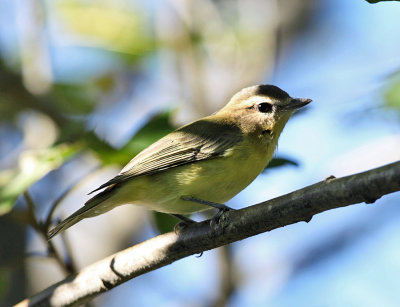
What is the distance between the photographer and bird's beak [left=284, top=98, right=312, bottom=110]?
4.48 m

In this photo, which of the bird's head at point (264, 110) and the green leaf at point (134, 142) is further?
the bird's head at point (264, 110)

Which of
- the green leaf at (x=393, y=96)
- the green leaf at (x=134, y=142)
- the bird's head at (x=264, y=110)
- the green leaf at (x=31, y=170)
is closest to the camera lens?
the green leaf at (x=31, y=170)

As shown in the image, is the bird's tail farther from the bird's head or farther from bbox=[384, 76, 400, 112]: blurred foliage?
bbox=[384, 76, 400, 112]: blurred foliage

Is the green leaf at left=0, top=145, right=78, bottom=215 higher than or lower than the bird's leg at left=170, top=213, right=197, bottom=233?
higher

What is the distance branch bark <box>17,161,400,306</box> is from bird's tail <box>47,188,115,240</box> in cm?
40

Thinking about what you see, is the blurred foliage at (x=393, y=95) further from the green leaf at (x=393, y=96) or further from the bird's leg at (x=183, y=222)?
the bird's leg at (x=183, y=222)

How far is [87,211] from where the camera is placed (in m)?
3.77

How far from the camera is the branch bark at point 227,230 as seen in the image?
7.41 feet

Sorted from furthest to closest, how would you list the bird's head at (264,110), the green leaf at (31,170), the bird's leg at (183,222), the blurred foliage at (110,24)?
the blurred foliage at (110,24)
the bird's head at (264,110)
the bird's leg at (183,222)
the green leaf at (31,170)

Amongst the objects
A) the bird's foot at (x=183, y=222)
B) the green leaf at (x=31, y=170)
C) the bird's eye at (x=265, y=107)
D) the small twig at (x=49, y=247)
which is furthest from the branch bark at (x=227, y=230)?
the bird's eye at (x=265, y=107)

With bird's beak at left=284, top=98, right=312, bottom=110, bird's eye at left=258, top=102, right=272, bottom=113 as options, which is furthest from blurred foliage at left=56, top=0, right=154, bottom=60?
bird's beak at left=284, top=98, right=312, bottom=110

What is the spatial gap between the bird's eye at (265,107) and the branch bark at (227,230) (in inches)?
63.3

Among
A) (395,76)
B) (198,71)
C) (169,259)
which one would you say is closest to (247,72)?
(198,71)

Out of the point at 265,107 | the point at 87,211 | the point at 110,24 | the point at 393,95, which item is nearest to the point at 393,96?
the point at 393,95
